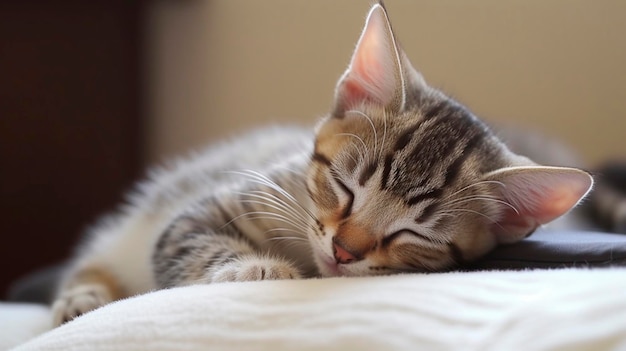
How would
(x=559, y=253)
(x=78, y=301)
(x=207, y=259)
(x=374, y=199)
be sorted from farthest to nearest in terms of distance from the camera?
(x=78, y=301) < (x=207, y=259) < (x=374, y=199) < (x=559, y=253)

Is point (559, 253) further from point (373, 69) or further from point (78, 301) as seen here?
point (78, 301)

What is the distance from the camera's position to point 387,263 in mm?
935

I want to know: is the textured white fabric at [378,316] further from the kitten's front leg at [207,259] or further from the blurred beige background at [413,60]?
the blurred beige background at [413,60]

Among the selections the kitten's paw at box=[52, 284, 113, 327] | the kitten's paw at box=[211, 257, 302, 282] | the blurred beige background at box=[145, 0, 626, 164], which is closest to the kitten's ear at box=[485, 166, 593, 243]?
the kitten's paw at box=[211, 257, 302, 282]

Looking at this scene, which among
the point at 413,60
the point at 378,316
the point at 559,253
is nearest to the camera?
the point at 378,316

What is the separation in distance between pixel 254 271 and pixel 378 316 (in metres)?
0.32

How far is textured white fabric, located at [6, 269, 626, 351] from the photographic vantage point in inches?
23.8

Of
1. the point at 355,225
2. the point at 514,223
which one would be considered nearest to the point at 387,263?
the point at 355,225

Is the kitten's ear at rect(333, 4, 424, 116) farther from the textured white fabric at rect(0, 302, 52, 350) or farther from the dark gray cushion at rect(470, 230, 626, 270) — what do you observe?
the textured white fabric at rect(0, 302, 52, 350)

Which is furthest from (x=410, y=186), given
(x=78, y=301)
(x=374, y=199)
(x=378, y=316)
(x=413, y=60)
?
(x=413, y=60)

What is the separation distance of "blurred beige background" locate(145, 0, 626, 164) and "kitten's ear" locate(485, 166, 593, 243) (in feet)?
4.01

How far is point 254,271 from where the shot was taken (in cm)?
93

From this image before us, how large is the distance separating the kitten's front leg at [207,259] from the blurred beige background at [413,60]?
1.16m

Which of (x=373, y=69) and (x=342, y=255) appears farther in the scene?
(x=373, y=69)
